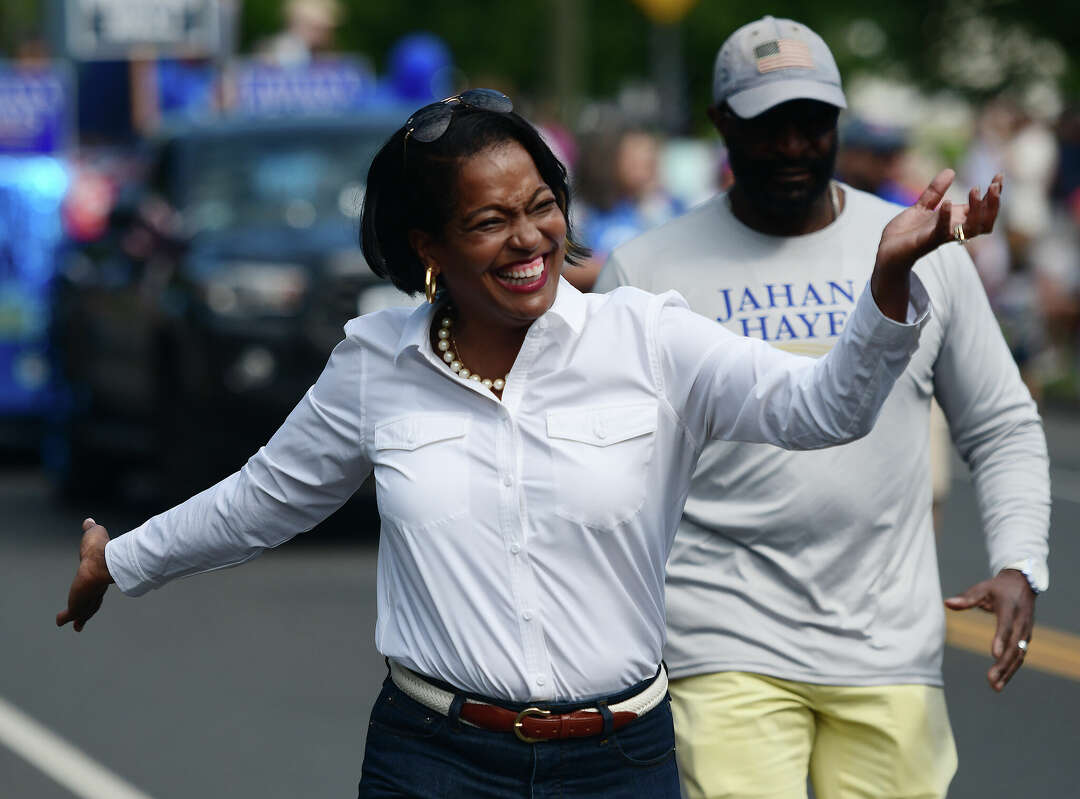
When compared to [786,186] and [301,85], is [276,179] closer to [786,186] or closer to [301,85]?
[301,85]

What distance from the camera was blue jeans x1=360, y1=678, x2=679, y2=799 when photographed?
11.0 feet

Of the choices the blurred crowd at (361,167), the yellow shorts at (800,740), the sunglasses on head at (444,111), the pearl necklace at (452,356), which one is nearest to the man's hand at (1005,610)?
the yellow shorts at (800,740)

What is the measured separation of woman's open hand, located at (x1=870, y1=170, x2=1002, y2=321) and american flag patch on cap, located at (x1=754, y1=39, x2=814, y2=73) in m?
1.33

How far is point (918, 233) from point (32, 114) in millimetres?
13713

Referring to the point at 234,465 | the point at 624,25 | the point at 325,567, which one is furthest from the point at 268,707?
the point at 624,25

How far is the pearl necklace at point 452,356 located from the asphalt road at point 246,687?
3.15 metres

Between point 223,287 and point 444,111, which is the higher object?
point 444,111

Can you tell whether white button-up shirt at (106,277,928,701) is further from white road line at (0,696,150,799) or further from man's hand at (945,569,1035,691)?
white road line at (0,696,150,799)

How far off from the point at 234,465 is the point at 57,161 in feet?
17.4

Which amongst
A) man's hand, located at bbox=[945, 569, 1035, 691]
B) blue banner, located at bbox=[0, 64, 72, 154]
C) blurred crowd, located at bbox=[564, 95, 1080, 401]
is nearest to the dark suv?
blurred crowd, located at bbox=[564, 95, 1080, 401]

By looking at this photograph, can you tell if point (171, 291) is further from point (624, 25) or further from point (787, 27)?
point (624, 25)

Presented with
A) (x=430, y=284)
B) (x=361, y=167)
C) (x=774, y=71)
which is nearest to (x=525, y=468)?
(x=430, y=284)

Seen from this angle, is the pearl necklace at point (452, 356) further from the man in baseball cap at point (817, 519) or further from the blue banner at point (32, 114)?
the blue banner at point (32, 114)

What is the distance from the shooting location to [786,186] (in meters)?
4.30
